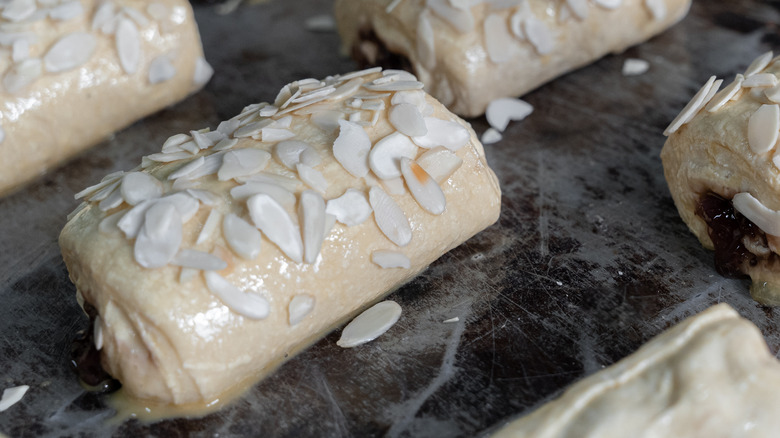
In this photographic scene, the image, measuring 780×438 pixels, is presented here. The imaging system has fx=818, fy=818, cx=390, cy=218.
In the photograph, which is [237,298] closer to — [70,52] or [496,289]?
[496,289]

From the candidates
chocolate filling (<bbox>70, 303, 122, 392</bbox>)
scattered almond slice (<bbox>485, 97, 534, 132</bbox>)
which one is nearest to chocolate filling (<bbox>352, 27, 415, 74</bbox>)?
scattered almond slice (<bbox>485, 97, 534, 132</bbox>)

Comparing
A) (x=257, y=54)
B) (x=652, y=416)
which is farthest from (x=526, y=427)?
(x=257, y=54)

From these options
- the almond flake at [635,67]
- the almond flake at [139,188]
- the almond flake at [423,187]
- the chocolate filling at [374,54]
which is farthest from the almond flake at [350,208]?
the almond flake at [635,67]

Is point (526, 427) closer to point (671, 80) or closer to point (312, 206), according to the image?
point (312, 206)

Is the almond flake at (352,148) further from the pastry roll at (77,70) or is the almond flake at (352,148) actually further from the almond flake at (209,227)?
the pastry roll at (77,70)

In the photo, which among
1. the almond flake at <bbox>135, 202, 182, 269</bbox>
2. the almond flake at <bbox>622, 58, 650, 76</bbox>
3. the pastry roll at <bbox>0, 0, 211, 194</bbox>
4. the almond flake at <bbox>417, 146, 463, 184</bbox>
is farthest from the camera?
the almond flake at <bbox>622, 58, 650, 76</bbox>

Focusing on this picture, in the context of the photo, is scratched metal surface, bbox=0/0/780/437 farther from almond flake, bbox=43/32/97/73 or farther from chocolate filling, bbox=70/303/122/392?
→ almond flake, bbox=43/32/97/73
